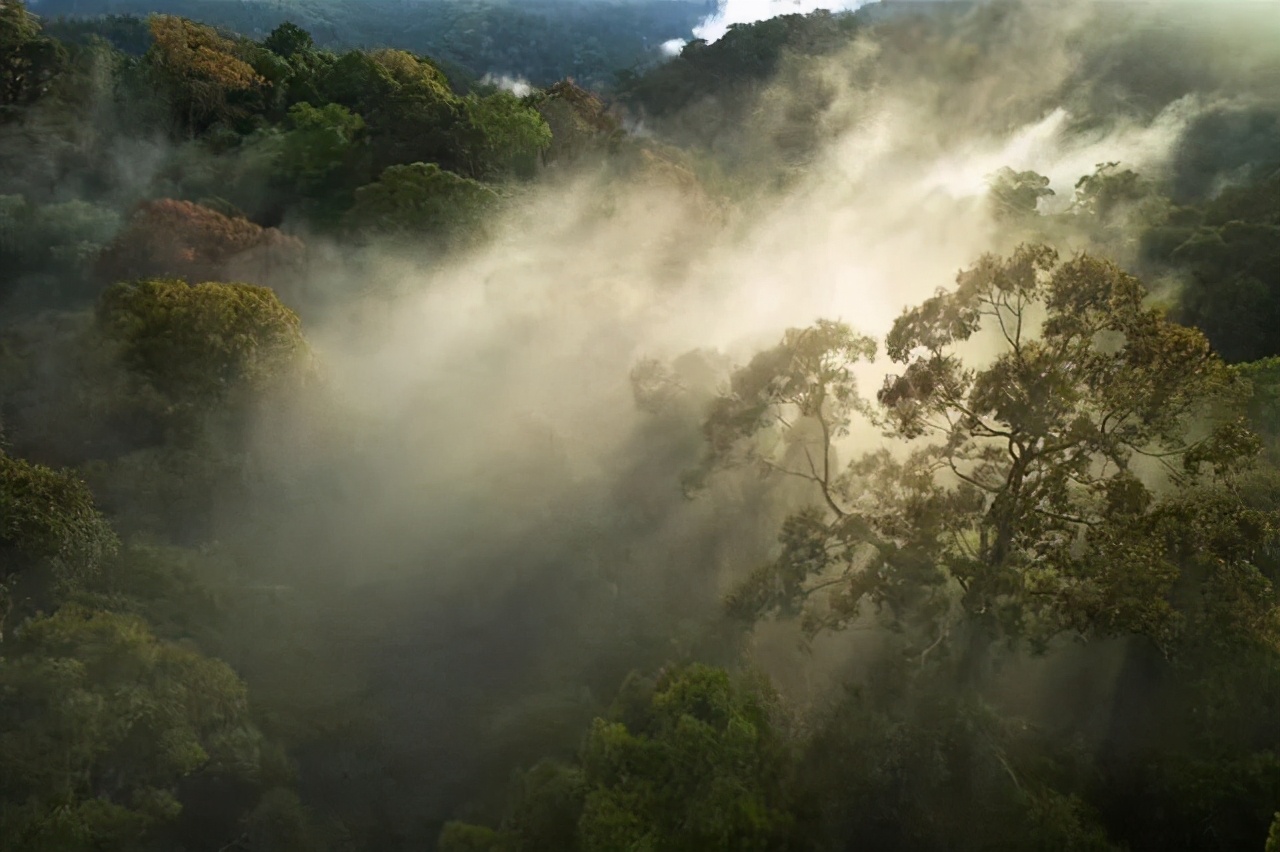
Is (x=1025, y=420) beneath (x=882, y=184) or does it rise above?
beneath

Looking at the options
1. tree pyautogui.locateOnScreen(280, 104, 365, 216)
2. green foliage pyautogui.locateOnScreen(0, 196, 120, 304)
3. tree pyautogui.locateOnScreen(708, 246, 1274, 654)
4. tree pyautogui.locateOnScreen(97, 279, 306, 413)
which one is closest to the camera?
tree pyautogui.locateOnScreen(708, 246, 1274, 654)

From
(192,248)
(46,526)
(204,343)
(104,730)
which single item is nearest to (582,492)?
(204,343)

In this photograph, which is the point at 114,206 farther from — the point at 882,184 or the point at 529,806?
the point at 882,184

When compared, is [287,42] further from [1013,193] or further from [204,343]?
[1013,193]

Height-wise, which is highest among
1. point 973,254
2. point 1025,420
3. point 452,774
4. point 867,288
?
point 973,254

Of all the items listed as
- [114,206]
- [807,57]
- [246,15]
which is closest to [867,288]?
[114,206]

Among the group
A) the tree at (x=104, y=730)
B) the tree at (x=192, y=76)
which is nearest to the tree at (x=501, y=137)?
the tree at (x=192, y=76)

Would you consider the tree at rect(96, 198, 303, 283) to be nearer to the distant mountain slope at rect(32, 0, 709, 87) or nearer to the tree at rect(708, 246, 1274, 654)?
the tree at rect(708, 246, 1274, 654)

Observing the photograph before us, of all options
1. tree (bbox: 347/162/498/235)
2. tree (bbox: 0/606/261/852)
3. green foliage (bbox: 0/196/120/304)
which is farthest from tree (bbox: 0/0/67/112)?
tree (bbox: 0/606/261/852)
